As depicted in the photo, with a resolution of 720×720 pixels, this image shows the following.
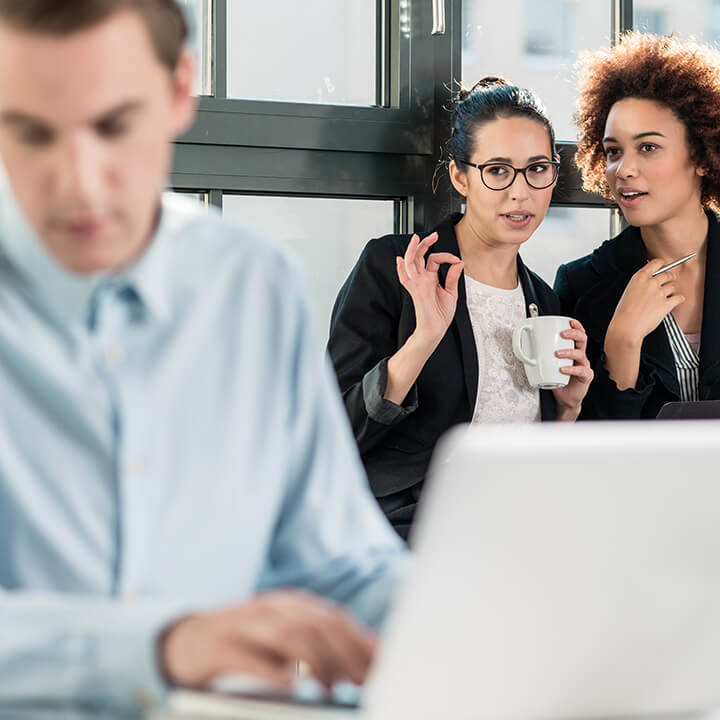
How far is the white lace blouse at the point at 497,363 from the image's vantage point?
2125 millimetres

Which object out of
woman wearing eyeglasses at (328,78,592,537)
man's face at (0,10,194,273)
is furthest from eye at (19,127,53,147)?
→ woman wearing eyeglasses at (328,78,592,537)

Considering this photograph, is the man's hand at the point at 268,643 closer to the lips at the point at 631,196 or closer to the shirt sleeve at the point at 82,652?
the shirt sleeve at the point at 82,652

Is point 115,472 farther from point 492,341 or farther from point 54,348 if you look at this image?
point 492,341

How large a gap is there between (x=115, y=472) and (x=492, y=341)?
4.41 ft

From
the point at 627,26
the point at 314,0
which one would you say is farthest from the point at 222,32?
the point at 627,26

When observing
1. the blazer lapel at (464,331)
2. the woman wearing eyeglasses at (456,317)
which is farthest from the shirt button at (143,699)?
the blazer lapel at (464,331)

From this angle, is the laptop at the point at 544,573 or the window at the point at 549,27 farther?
the window at the point at 549,27

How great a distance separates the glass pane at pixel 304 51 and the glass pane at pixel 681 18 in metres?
0.66

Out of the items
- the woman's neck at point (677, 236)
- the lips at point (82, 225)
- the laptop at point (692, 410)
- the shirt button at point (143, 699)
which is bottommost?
the shirt button at point (143, 699)

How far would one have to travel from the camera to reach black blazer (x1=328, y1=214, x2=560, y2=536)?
2.08 m

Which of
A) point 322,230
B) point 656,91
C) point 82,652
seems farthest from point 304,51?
point 82,652

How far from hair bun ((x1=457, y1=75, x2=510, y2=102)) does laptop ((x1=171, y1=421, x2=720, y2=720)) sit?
166 cm

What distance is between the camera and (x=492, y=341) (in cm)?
216

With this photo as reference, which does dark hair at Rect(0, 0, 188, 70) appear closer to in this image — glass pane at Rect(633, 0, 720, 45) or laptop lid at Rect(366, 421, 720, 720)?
laptop lid at Rect(366, 421, 720, 720)
